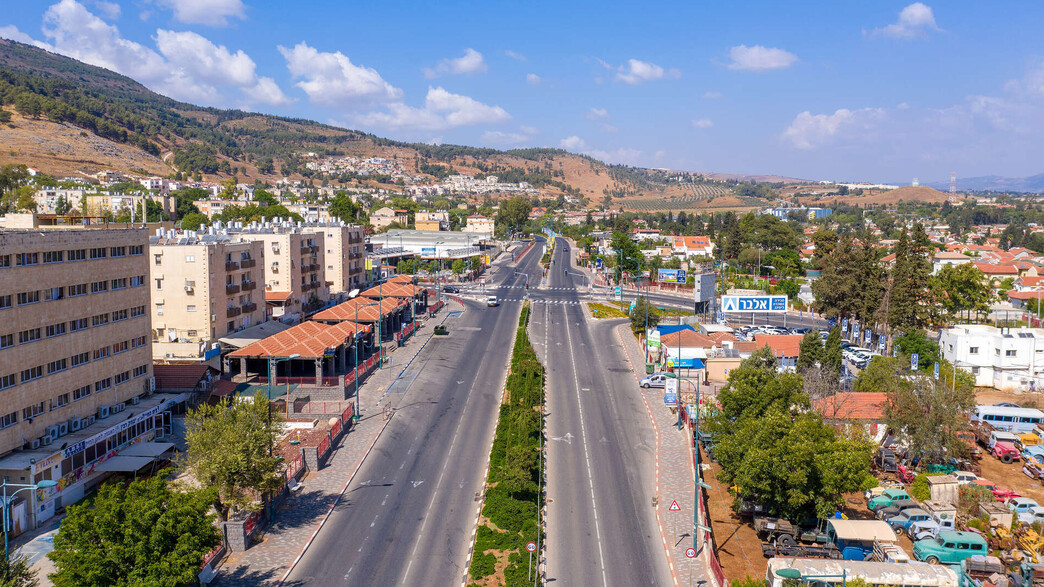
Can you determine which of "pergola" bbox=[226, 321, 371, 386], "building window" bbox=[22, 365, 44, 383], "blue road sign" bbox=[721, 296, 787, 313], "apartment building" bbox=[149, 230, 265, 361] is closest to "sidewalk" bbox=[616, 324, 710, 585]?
"pergola" bbox=[226, 321, 371, 386]

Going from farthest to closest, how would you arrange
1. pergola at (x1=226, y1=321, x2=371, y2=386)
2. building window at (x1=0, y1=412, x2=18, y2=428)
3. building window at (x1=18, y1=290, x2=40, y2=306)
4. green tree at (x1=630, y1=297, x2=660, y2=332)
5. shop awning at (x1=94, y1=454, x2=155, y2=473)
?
green tree at (x1=630, y1=297, x2=660, y2=332) → pergola at (x1=226, y1=321, x2=371, y2=386) → shop awning at (x1=94, y1=454, x2=155, y2=473) → building window at (x1=18, y1=290, x2=40, y2=306) → building window at (x1=0, y1=412, x2=18, y2=428)

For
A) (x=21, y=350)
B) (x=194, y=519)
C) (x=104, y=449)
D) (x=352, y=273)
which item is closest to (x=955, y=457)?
(x=194, y=519)

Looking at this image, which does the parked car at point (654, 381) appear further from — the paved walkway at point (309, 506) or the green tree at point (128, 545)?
the green tree at point (128, 545)

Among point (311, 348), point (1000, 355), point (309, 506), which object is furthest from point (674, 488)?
point (1000, 355)

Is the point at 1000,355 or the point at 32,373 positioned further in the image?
the point at 1000,355

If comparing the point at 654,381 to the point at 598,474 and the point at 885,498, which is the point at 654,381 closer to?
the point at 598,474

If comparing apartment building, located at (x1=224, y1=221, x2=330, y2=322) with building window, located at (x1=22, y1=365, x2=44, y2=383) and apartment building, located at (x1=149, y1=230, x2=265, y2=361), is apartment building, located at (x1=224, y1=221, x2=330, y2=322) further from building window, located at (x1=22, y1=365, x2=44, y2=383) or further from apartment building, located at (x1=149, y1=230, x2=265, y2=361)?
→ building window, located at (x1=22, y1=365, x2=44, y2=383)

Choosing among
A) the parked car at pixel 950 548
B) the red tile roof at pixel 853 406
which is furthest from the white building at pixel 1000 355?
the parked car at pixel 950 548
